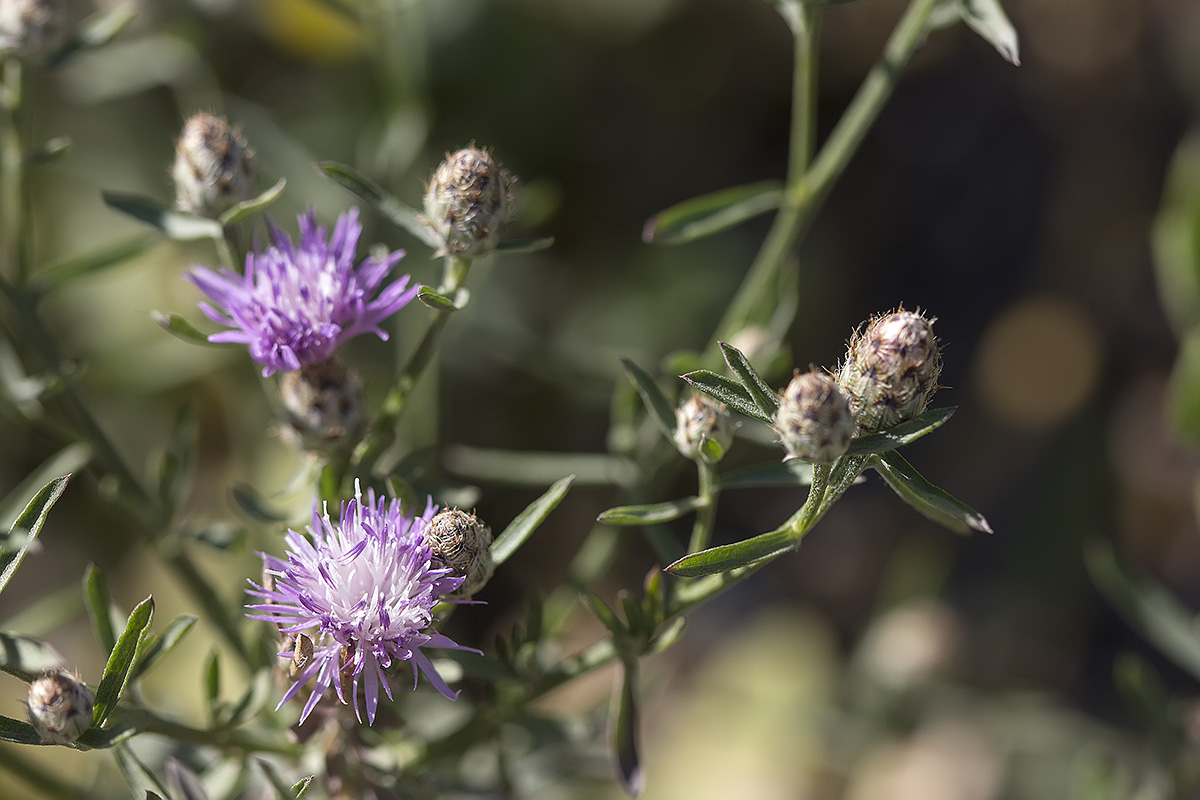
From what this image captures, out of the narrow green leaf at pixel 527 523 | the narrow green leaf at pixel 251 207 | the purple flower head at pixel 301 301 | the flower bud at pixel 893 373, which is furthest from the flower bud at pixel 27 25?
the flower bud at pixel 893 373

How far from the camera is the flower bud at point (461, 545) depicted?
1.72 meters

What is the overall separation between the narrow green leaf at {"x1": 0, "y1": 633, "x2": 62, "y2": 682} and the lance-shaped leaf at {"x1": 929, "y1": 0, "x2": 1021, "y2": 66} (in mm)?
1989

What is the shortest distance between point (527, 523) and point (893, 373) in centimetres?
65

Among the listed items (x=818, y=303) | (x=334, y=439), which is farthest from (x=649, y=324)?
(x=334, y=439)

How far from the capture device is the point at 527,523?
182 cm

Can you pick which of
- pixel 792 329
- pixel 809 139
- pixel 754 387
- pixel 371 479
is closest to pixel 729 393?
pixel 754 387

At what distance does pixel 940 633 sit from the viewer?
3324mm

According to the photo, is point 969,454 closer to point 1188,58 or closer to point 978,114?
point 978,114

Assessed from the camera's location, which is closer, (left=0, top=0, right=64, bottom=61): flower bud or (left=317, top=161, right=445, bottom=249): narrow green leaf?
(left=317, top=161, right=445, bottom=249): narrow green leaf

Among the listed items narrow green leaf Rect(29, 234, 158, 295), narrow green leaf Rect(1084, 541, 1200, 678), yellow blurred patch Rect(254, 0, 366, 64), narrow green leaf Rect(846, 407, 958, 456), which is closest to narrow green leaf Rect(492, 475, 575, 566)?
narrow green leaf Rect(846, 407, 958, 456)

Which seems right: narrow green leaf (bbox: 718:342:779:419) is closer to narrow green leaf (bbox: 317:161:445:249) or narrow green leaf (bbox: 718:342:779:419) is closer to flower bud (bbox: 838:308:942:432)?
flower bud (bbox: 838:308:942:432)

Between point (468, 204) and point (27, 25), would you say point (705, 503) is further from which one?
point (27, 25)

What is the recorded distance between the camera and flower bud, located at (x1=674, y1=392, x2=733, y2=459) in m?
1.96

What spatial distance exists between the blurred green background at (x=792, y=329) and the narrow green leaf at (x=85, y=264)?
924mm
